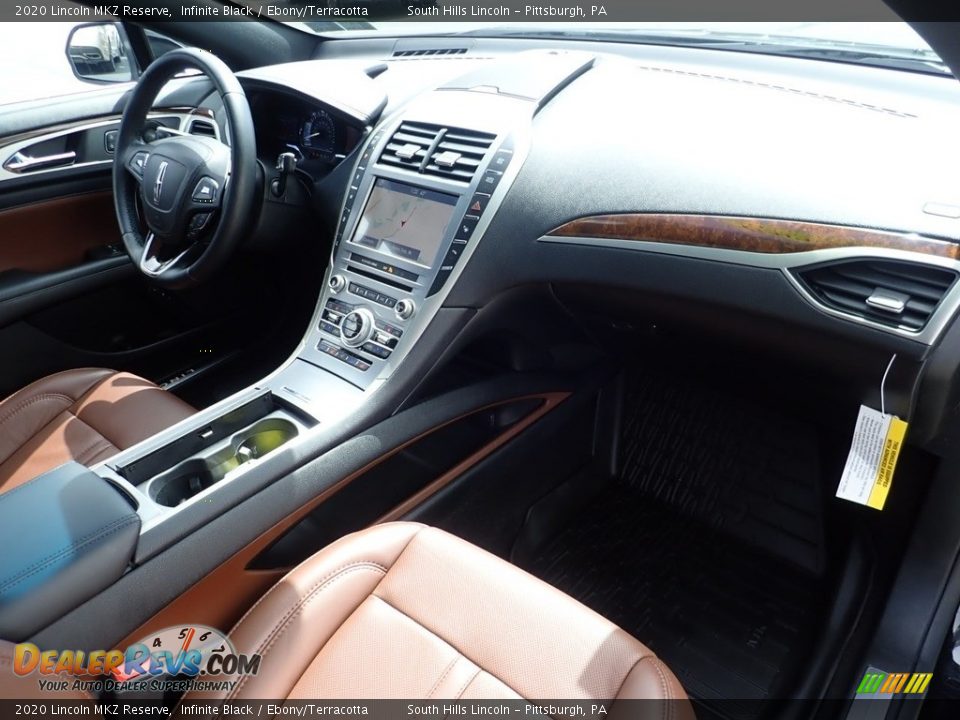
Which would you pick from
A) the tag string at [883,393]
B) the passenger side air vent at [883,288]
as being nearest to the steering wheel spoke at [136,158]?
the passenger side air vent at [883,288]

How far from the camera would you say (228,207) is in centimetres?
146

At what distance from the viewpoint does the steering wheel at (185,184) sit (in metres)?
1.46

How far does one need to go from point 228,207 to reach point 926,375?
1.30 m

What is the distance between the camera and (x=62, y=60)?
2.11m

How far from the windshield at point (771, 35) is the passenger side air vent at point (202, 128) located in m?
0.76

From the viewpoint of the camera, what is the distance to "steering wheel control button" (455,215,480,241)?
4.45ft

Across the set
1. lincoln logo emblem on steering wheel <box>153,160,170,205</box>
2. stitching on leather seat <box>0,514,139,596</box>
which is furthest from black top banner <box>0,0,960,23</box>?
stitching on leather seat <box>0,514,139,596</box>

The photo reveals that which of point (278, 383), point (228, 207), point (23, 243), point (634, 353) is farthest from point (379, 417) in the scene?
point (23, 243)

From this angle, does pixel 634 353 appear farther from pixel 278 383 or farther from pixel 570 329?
pixel 278 383

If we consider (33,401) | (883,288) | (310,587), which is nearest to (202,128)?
(33,401)

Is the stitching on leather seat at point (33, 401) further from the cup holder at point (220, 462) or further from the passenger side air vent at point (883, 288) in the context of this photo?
the passenger side air vent at point (883, 288)

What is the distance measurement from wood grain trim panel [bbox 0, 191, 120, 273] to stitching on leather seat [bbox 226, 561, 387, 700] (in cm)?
137

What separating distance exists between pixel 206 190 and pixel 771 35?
1258 millimetres

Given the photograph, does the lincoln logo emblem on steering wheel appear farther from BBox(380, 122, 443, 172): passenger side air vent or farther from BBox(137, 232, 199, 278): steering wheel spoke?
BBox(380, 122, 443, 172): passenger side air vent
